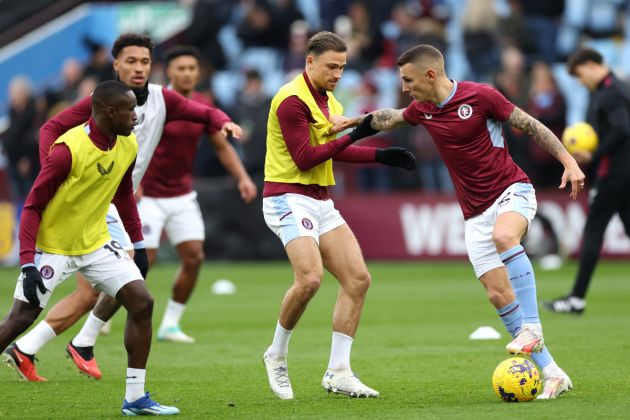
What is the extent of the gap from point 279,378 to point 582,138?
6377 millimetres

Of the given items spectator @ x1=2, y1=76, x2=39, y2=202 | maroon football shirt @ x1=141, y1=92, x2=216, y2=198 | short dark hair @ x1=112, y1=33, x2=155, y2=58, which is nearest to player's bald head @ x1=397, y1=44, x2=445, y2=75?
short dark hair @ x1=112, y1=33, x2=155, y2=58

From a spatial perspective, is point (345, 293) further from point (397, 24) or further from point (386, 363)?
point (397, 24)

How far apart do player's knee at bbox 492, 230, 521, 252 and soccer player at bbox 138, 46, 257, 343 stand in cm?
458

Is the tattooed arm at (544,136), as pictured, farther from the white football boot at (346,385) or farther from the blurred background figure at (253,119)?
the blurred background figure at (253,119)

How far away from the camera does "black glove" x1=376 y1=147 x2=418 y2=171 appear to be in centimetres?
875

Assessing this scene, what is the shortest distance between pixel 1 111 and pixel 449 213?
491 inches

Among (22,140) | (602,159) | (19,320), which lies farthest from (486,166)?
(22,140)

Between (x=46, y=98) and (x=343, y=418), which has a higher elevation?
(x=46, y=98)

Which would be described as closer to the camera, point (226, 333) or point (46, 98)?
point (226, 333)

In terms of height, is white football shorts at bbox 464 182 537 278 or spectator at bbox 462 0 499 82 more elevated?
spectator at bbox 462 0 499 82

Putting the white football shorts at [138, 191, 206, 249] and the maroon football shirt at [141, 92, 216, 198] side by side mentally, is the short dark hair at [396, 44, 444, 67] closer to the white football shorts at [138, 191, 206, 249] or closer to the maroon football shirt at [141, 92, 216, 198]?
the maroon football shirt at [141, 92, 216, 198]

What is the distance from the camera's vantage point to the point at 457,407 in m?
7.89

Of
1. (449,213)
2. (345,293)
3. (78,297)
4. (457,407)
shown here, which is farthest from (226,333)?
(449,213)

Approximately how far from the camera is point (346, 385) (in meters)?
8.67
